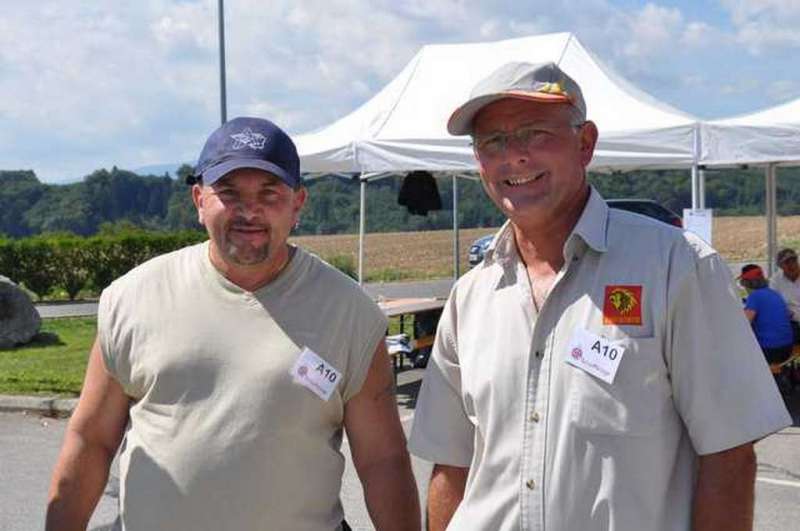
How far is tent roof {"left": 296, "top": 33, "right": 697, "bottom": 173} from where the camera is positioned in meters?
9.91

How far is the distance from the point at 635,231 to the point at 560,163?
21 centimetres

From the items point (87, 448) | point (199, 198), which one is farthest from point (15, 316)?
point (199, 198)

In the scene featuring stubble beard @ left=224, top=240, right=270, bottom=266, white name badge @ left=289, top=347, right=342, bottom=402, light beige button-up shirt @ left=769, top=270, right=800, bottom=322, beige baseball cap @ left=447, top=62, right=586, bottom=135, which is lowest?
light beige button-up shirt @ left=769, top=270, right=800, bottom=322

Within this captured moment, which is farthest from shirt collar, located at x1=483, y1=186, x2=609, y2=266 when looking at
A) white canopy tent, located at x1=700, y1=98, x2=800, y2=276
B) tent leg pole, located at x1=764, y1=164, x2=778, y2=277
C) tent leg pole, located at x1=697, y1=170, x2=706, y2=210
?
tent leg pole, located at x1=764, y1=164, x2=778, y2=277

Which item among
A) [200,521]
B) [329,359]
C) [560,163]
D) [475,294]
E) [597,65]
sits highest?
[597,65]

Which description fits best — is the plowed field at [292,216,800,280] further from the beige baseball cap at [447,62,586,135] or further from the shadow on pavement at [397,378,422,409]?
the beige baseball cap at [447,62,586,135]

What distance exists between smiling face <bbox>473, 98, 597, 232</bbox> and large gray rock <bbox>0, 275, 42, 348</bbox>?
12.7m

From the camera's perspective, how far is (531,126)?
230cm

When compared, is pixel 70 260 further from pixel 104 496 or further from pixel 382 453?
pixel 382 453

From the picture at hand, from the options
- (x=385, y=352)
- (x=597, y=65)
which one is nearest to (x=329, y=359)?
(x=385, y=352)

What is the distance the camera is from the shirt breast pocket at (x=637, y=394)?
212 cm

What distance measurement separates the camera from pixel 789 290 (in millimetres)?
11055

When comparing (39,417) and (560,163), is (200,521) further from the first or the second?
(39,417)

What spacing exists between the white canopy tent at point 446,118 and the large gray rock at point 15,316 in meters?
4.46
